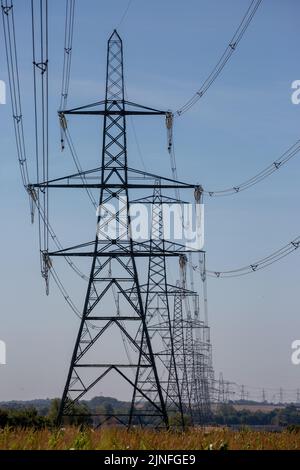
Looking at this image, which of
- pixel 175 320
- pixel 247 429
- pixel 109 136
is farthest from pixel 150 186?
pixel 175 320

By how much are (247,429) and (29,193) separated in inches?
664

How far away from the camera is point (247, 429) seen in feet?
104
